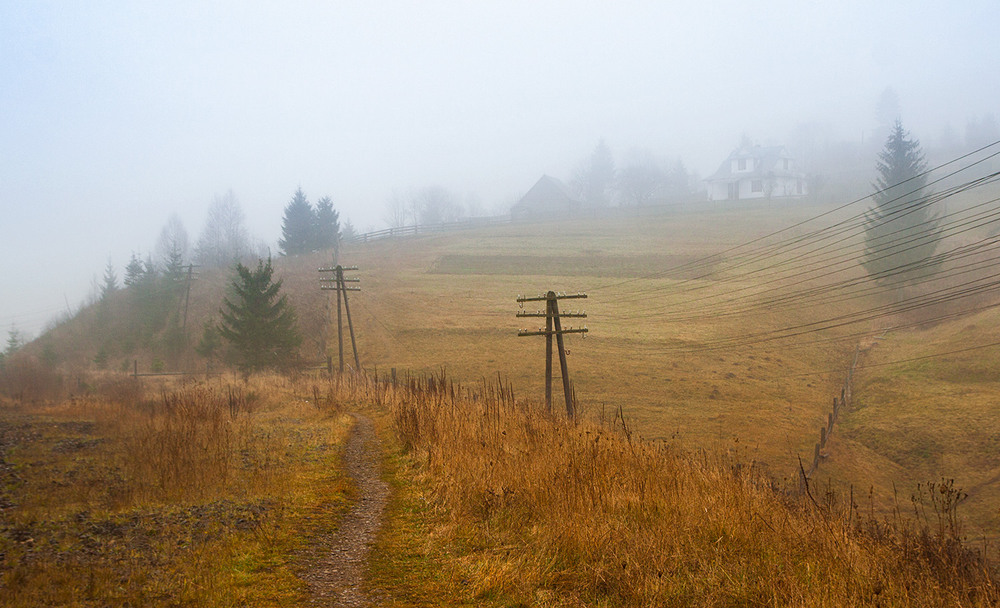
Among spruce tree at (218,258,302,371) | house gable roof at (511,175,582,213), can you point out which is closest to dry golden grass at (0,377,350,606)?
spruce tree at (218,258,302,371)

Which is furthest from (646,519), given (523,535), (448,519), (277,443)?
(277,443)

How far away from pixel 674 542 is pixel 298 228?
76.0m

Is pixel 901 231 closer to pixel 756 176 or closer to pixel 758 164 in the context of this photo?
pixel 756 176

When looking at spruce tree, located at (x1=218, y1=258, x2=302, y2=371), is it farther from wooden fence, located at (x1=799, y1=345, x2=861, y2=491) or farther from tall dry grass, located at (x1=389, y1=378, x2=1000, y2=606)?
tall dry grass, located at (x1=389, y1=378, x2=1000, y2=606)

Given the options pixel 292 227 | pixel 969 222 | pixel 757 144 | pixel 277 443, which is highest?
pixel 757 144

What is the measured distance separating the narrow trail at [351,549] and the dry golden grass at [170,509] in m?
0.19

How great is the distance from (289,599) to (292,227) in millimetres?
75399

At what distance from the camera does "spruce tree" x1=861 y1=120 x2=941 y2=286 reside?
153 feet

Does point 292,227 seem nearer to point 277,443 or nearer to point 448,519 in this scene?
point 277,443

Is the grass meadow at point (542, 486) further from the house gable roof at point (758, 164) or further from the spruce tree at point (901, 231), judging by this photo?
A: the house gable roof at point (758, 164)

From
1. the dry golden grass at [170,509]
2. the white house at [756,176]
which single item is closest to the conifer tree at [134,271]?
the dry golden grass at [170,509]

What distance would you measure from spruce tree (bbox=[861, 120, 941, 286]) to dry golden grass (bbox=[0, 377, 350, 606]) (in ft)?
155

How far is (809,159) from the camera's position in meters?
132

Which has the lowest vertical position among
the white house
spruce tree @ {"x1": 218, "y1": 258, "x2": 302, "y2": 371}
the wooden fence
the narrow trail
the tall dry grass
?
the wooden fence
